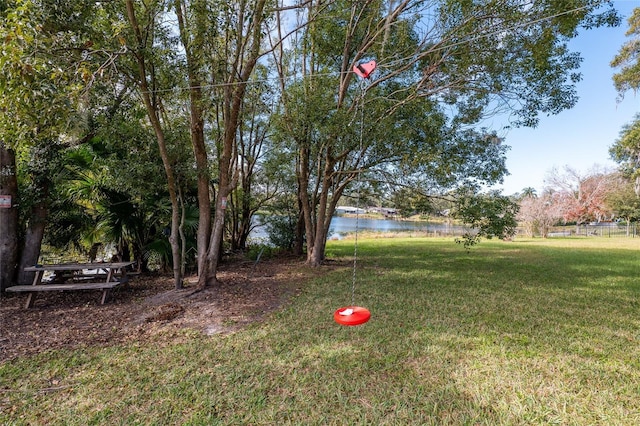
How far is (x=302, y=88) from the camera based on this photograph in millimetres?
6312

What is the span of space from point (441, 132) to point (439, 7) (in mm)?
2132

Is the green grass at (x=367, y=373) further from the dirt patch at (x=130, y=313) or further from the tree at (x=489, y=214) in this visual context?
the tree at (x=489, y=214)

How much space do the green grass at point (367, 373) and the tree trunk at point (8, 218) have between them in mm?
2860

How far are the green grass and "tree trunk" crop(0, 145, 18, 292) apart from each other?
2.86 meters

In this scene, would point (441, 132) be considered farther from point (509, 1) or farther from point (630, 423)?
point (630, 423)

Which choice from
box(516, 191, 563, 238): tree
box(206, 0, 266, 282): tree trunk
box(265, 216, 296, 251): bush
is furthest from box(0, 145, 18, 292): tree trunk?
box(516, 191, 563, 238): tree

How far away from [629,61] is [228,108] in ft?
39.3

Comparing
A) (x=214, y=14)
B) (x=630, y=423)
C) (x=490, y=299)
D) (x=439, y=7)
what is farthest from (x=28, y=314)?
(x=439, y=7)

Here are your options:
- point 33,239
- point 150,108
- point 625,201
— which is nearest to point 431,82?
point 150,108

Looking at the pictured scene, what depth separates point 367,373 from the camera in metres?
2.62

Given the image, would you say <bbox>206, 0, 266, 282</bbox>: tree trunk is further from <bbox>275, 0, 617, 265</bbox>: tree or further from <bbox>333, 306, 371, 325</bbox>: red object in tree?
<bbox>333, 306, 371, 325</bbox>: red object in tree

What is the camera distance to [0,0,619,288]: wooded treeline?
4109 mm

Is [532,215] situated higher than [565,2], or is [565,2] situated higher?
[565,2]

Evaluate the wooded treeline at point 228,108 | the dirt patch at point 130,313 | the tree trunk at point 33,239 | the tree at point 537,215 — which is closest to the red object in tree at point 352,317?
the dirt patch at point 130,313
